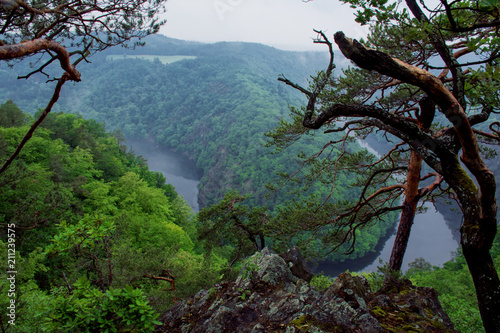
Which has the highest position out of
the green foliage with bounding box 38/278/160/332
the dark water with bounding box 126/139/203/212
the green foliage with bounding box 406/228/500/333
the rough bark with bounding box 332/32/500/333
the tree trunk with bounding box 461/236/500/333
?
the rough bark with bounding box 332/32/500/333

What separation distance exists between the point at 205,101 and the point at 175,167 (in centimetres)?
3632

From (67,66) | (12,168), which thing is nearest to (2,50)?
(67,66)

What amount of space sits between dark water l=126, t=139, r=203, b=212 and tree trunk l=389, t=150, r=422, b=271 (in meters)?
54.7

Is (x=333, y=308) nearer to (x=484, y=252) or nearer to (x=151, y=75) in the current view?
(x=484, y=252)

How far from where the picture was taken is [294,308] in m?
3.59

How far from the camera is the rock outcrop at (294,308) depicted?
10.8 feet

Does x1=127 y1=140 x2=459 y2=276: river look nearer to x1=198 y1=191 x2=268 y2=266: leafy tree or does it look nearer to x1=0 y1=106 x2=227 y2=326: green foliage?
x1=0 y1=106 x2=227 y2=326: green foliage

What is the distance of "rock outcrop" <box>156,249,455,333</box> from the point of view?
3303mm

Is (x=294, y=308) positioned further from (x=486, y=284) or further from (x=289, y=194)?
(x=289, y=194)

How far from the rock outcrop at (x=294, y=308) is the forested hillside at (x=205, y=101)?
39.4m

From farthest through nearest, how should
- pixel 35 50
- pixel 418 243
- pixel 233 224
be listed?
1. pixel 418 243
2. pixel 233 224
3. pixel 35 50

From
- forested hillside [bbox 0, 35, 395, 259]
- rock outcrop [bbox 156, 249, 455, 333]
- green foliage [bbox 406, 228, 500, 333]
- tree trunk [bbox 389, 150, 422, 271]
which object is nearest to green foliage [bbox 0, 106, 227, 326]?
rock outcrop [bbox 156, 249, 455, 333]

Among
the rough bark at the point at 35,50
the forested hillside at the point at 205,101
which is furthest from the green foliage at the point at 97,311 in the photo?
the forested hillside at the point at 205,101

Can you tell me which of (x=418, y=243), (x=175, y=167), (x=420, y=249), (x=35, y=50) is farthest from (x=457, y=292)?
(x=175, y=167)
